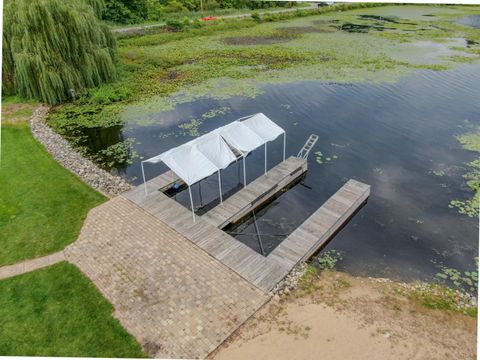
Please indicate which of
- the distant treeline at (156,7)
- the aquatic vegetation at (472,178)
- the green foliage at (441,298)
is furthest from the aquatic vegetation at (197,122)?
the distant treeline at (156,7)

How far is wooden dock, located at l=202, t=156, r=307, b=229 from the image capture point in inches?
555

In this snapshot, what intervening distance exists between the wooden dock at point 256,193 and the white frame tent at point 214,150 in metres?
0.70

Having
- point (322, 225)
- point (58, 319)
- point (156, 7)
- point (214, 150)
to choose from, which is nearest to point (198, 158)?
point (214, 150)

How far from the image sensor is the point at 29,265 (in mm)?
11789

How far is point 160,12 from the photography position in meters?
53.6

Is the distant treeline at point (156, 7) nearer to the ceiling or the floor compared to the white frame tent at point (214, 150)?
nearer to the ceiling

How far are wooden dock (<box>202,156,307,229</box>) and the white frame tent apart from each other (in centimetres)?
70

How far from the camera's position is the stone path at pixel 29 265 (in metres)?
11.5

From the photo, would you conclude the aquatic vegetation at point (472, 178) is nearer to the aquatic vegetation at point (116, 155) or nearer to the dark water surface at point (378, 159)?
the dark water surface at point (378, 159)

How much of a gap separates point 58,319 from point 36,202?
22.5 feet

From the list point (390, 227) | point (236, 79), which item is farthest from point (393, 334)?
point (236, 79)

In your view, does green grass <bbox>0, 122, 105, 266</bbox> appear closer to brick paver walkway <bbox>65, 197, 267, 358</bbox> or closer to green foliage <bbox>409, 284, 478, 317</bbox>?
brick paver walkway <bbox>65, 197, 267, 358</bbox>

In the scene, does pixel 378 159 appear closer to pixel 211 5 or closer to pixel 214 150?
pixel 214 150

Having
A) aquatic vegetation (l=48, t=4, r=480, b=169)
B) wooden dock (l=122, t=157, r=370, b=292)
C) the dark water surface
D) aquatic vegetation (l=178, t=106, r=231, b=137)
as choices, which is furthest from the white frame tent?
aquatic vegetation (l=178, t=106, r=231, b=137)
